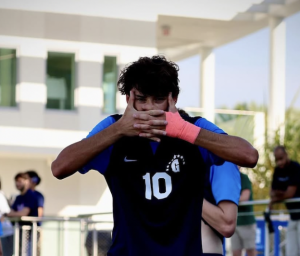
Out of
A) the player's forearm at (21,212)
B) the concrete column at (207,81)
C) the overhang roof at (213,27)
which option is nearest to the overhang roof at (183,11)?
the overhang roof at (213,27)

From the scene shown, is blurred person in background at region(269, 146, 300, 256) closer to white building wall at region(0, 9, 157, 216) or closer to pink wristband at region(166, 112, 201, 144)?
pink wristband at region(166, 112, 201, 144)

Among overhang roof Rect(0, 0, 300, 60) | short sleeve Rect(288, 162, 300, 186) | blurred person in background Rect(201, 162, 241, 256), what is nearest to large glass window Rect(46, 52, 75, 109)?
overhang roof Rect(0, 0, 300, 60)

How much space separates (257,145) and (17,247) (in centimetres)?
1054

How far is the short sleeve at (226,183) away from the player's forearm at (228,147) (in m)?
0.79

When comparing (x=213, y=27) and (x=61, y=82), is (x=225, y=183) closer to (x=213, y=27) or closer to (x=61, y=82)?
(x=61, y=82)

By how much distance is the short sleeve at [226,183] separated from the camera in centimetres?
379

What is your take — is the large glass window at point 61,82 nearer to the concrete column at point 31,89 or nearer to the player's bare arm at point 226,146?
the concrete column at point 31,89

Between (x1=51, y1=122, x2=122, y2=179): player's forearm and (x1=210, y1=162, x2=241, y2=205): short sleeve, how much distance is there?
37.8 inches

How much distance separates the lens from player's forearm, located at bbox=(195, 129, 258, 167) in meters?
2.98

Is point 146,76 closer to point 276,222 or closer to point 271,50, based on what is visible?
point 276,222

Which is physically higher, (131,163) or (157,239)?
(131,163)

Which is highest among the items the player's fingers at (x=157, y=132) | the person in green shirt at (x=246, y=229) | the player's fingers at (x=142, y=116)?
the player's fingers at (x=142, y=116)

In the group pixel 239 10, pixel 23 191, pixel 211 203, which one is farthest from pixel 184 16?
pixel 211 203

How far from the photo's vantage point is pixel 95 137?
9.89 ft
